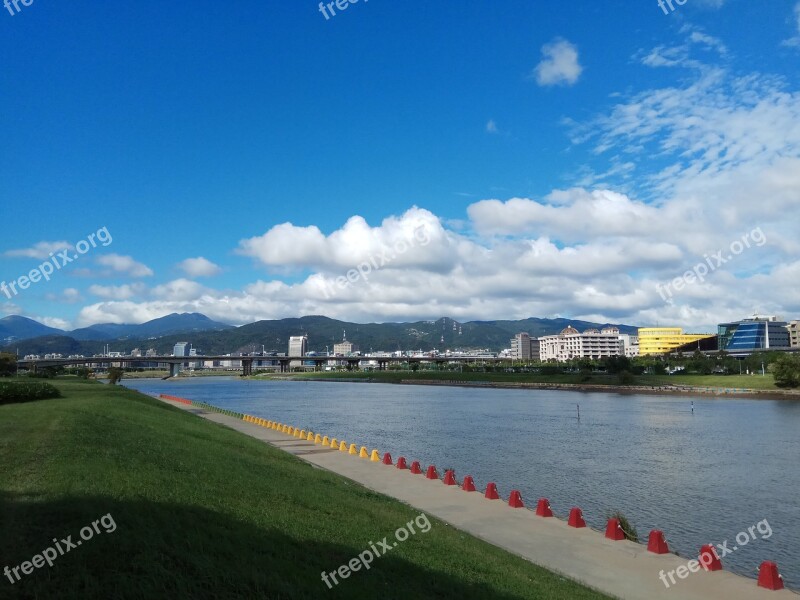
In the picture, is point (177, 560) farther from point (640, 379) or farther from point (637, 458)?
point (640, 379)

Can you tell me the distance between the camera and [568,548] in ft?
56.0

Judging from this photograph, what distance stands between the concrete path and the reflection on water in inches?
173

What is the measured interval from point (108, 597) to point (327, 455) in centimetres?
2792

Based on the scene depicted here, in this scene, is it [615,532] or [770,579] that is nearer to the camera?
[770,579]

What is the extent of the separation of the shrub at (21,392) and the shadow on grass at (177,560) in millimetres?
27763

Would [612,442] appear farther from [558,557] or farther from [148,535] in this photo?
[148,535]

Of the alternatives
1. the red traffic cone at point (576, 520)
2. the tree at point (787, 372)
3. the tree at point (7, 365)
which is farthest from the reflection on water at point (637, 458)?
the tree at point (7, 365)

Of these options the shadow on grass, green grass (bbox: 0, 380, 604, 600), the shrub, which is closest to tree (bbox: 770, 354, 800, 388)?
green grass (bbox: 0, 380, 604, 600)

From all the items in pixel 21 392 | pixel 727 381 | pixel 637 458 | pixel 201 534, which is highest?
pixel 21 392

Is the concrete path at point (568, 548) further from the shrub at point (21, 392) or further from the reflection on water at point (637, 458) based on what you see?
the shrub at point (21, 392)

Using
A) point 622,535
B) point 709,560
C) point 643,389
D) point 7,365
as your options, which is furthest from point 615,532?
point 643,389

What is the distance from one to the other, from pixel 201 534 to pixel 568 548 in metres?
11.2

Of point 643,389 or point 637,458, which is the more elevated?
point 637,458

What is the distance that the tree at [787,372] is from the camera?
4296 inches
